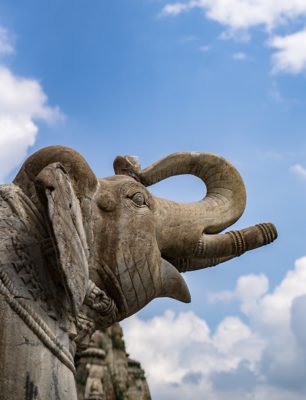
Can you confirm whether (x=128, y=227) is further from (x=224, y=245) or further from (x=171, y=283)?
(x=224, y=245)

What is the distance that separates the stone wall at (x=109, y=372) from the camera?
920 inches

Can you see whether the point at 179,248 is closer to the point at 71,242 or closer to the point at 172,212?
the point at 172,212

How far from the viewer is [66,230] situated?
432 centimetres

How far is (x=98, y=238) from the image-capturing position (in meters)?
4.86

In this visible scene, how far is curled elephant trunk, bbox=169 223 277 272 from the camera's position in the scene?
18.0 feet

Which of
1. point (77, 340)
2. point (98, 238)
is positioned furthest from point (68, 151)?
point (77, 340)

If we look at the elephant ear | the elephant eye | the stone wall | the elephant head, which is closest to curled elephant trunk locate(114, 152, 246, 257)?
the elephant head

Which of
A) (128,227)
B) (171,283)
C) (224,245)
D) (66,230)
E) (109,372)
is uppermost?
(109,372)

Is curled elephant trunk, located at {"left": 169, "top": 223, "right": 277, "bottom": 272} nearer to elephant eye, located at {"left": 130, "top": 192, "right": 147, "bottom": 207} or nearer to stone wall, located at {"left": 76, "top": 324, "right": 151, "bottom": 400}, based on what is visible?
elephant eye, located at {"left": 130, "top": 192, "right": 147, "bottom": 207}

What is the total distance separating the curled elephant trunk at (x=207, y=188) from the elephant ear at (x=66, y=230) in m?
1.07

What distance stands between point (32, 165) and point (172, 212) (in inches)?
42.4

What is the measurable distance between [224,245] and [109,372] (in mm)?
22070

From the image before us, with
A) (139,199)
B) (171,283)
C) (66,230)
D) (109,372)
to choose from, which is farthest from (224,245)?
(109,372)

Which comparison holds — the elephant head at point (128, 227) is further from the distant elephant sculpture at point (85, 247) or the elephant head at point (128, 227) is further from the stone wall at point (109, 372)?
the stone wall at point (109, 372)
